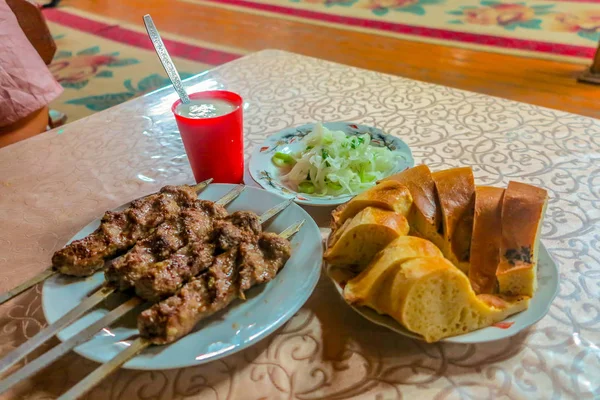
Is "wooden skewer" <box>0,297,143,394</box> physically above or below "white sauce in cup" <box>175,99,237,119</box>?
below

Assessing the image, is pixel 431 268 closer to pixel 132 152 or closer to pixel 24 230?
pixel 24 230

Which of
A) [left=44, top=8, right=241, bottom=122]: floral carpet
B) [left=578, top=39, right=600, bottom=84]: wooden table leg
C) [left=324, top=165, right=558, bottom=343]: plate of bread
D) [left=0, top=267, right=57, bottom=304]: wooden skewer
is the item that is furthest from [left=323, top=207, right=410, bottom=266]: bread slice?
[left=44, top=8, right=241, bottom=122]: floral carpet

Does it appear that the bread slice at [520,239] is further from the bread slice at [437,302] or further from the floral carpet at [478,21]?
the floral carpet at [478,21]

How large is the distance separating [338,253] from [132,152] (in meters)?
1.01

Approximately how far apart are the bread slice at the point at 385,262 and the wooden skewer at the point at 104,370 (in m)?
0.38

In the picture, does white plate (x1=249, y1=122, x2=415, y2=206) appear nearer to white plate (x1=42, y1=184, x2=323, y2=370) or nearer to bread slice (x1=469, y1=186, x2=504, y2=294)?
white plate (x1=42, y1=184, x2=323, y2=370)

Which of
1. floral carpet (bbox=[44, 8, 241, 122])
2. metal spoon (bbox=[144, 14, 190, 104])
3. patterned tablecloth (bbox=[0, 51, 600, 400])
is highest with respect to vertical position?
metal spoon (bbox=[144, 14, 190, 104])

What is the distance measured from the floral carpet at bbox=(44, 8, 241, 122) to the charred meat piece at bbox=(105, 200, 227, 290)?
2605mm

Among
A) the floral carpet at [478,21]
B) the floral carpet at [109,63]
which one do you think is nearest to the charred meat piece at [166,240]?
the floral carpet at [109,63]

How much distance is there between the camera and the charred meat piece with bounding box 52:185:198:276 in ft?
3.16

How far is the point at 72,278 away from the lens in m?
0.97

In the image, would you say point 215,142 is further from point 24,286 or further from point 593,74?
point 593,74

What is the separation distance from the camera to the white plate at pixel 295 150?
1206 mm

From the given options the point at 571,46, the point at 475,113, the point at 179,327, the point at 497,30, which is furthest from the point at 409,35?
the point at 179,327
